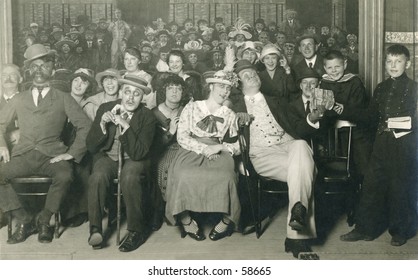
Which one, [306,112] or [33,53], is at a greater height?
[33,53]

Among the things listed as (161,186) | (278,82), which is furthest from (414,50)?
(161,186)

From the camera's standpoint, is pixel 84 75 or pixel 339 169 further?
pixel 84 75

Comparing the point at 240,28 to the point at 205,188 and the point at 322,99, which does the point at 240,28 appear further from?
the point at 205,188

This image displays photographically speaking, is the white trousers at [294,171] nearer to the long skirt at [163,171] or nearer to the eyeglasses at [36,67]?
the long skirt at [163,171]

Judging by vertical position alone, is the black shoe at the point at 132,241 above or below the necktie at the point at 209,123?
below

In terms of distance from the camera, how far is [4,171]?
3.40m

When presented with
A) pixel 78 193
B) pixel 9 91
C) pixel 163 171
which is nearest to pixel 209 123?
pixel 163 171

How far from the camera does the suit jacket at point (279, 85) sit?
3.87 m

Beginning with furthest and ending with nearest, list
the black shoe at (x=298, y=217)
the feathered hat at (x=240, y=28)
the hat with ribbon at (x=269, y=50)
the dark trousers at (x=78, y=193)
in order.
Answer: the feathered hat at (x=240, y=28)
the hat with ribbon at (x=269, y=50)
the dark trousers at (x=78, y=193)
the black shoe at (x=298, y=217)

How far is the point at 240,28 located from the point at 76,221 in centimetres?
193

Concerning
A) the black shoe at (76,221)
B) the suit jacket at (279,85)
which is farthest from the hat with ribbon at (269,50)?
the black shoe at (76,221)

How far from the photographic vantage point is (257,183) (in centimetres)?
346

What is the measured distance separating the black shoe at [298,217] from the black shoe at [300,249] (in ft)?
0.34
